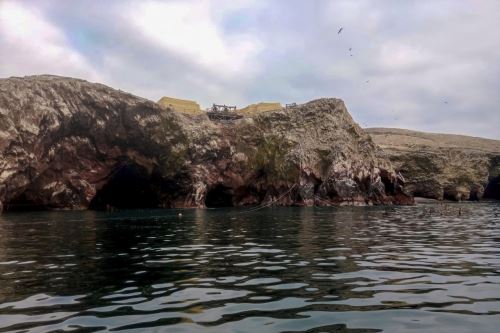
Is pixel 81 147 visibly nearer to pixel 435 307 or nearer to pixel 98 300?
pixel 98 300

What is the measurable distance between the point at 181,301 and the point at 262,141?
220 feet

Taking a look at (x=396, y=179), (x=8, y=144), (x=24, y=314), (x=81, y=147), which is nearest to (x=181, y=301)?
(x=24, y=314)

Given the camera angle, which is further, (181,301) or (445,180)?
(445,180)

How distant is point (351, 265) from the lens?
602 inches

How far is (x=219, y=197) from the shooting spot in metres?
75.0

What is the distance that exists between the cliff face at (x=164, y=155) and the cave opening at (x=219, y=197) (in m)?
0.19

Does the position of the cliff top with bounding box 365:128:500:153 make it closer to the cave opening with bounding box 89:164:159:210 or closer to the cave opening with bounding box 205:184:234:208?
the cave opening with bounding box 205:184:234:208

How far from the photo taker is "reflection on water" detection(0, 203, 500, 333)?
8.85m

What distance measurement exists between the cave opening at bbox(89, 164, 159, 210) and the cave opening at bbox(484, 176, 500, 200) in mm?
85980

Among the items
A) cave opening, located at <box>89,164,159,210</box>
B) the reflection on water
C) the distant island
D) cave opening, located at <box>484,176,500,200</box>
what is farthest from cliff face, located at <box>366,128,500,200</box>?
the reflection on water

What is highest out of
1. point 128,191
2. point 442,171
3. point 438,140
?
point 438,140

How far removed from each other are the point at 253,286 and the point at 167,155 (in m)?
56.4

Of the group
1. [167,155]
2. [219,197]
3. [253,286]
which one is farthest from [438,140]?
[253,286]

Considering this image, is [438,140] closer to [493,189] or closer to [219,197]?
[493,189]
